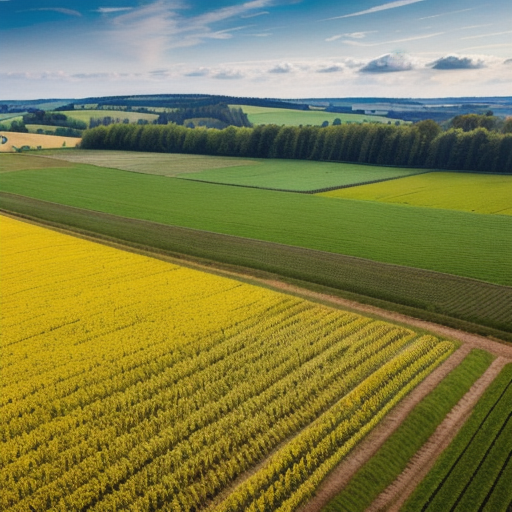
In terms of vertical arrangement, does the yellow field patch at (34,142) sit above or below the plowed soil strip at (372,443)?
below

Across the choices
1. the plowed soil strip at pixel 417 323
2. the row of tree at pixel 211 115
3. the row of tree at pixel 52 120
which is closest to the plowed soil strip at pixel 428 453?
the plowed soil strip at pixel 417 323

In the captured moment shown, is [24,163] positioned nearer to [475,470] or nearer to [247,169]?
[247,169]

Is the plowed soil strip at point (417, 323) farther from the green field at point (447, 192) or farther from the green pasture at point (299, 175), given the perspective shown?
the green pasture at point (299, 175)

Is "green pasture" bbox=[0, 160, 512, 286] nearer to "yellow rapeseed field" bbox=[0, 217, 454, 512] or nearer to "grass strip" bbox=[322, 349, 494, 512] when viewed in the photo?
"yellow rapeseed field" bbox=[0, 217, 454, 512]

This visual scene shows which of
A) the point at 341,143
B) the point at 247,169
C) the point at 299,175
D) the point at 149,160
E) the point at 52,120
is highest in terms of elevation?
the point at 341,143

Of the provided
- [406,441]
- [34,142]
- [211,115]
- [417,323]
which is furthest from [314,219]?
[211,115]
